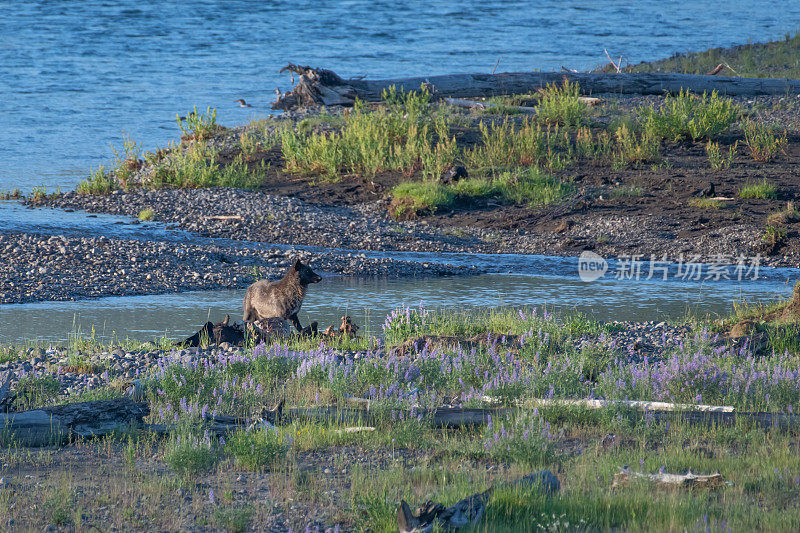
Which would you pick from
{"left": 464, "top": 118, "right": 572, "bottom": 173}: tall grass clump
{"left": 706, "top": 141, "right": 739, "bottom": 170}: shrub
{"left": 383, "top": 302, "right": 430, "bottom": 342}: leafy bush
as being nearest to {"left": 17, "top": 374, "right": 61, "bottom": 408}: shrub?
{"left": 383, "top": 302, "right": 430, "bottom": 342}: leafy bush

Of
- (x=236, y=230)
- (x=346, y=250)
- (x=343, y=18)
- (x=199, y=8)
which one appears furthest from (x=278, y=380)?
(x=199, y=8)

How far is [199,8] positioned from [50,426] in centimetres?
5723

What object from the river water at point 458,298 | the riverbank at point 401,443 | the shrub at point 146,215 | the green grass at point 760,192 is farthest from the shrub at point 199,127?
the riverbank at point 401,443

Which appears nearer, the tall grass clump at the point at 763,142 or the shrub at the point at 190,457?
the shrub at the point at 190,457

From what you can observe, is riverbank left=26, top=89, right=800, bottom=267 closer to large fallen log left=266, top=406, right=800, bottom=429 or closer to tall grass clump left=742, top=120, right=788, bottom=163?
tall grass clump left=742, top=120, right=788, bottom=163

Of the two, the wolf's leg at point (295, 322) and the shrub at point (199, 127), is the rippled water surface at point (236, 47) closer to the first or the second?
the shrub at point (199, 127)

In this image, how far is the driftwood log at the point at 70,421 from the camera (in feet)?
17.6

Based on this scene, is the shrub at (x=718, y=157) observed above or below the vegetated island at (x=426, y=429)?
above

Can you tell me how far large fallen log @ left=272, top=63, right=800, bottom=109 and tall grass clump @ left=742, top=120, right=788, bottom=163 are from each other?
346cm

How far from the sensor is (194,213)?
17.2 m

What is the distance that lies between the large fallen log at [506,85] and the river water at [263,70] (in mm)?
6623

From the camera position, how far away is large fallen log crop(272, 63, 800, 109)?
2191 cm

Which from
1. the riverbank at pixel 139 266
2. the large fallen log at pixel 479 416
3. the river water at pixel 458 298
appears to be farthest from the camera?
the riverbank at pixel 139 266

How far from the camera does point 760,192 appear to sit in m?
16.1
